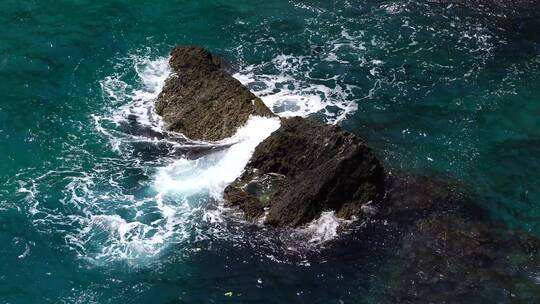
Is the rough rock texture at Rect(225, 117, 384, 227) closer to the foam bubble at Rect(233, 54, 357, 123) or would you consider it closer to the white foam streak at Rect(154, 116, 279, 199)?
the white foam streak at Rect(154, 116, 279, 199)

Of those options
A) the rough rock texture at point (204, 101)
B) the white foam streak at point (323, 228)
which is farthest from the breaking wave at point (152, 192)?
the rough rock texture at point (204, 101)

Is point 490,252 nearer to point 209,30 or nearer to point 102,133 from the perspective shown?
point 102,133

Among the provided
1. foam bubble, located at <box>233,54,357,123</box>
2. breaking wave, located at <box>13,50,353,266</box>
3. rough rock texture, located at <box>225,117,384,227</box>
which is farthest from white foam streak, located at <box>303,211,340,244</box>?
foam bubble, located at <box>233,54,357,123</box>

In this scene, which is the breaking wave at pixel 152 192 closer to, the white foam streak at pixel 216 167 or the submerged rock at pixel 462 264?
the white foam streak at pixel 216 167

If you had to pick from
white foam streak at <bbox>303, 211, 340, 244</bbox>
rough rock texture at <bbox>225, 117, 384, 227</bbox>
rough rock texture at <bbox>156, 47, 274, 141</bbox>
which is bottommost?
white foam streak at <bbox>303, 211, 340, 244</bbox>

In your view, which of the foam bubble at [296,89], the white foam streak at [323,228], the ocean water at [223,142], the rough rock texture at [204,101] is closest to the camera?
the ocean water at [223,142]

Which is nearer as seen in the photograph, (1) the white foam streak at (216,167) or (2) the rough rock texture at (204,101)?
(1) the white foam streak at (216,167)

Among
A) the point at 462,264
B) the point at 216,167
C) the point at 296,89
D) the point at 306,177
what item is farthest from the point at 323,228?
the point at 296,89

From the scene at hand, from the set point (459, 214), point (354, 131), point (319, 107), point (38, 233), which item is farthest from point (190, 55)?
point (459, 214)
